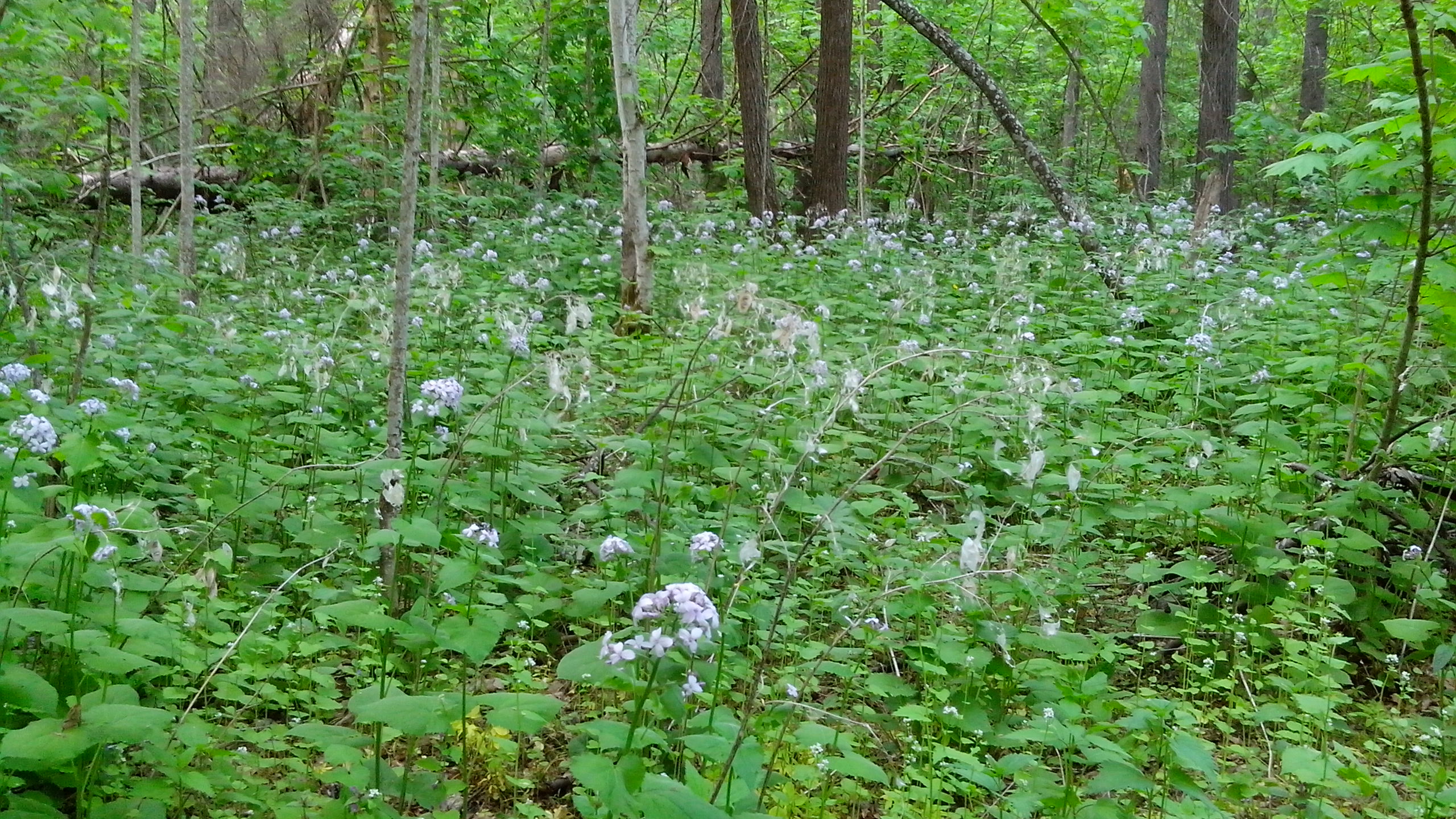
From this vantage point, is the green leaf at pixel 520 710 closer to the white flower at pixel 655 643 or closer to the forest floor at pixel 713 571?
the forest floor at pixel 713 571

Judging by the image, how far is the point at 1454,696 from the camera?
3.64 metres

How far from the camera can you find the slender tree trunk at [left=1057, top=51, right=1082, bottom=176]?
16.4 metres

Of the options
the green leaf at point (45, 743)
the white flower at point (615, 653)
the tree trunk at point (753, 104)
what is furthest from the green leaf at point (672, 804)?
the tree trunk at point (753, 104)

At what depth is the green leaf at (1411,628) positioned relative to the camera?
10.2 feet

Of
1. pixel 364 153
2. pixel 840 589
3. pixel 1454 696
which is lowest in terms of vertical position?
pixel 1454 696

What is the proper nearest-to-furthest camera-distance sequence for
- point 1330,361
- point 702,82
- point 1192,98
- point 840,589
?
point 840,589 < point 1330,361 < point 702,82 < point 1192,98

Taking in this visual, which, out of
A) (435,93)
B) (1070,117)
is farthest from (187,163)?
(1070,117)

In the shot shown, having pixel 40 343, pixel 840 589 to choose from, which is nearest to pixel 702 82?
pixel 40 343

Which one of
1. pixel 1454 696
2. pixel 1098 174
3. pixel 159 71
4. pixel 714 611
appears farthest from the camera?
pixel 1098 174

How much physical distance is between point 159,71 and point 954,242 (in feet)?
27.6

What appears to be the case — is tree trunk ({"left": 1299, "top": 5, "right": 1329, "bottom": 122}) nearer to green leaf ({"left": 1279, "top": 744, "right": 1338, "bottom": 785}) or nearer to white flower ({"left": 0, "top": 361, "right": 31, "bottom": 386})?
green leaf ({"left": 1279, "top": 744, "right": 1338, "bottom": 785})

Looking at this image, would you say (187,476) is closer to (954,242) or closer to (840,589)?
(840,589)

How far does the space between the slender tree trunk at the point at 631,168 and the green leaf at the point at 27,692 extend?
4884 mm

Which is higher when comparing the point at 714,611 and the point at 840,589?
the point at 714,611
